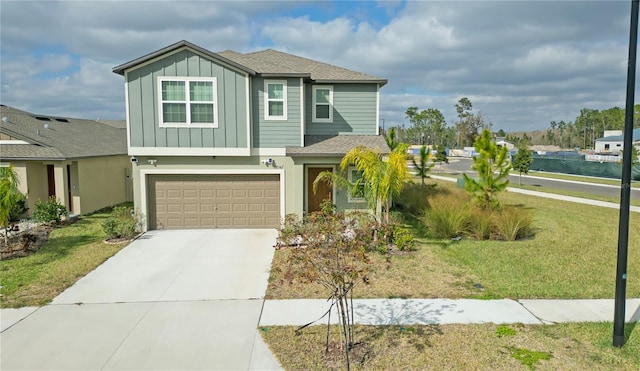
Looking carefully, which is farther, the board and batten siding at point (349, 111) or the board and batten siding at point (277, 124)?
the board and batten siding at point (349, 111)

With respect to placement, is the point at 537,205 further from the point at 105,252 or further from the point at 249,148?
the point at 105,252

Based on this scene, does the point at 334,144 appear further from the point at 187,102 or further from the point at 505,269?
the point at 505,269

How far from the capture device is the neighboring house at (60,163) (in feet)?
53.9

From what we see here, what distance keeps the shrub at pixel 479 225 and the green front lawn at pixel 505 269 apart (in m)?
0.46

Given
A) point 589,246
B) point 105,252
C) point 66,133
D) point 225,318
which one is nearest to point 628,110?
point 225,318

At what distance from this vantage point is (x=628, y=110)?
584 cm

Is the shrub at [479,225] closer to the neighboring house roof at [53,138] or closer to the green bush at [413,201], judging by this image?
the green bush at [413,201]

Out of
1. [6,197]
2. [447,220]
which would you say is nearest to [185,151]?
[6,197]

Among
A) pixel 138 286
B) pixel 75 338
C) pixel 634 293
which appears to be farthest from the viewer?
pixel 138 286

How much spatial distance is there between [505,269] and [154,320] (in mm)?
7948

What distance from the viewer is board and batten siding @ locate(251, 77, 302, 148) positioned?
14.4 meters

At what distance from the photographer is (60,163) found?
16.7 meters

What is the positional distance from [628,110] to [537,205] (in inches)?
634

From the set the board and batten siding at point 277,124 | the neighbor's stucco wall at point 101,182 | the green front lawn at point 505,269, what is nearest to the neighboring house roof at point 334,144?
the board and batten siding at point 277,124
